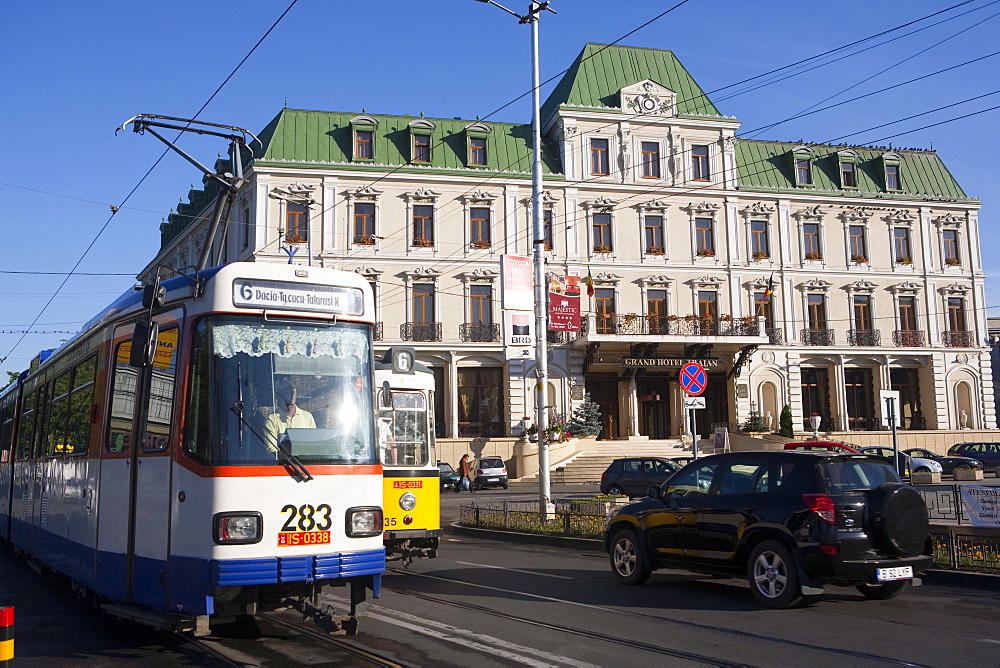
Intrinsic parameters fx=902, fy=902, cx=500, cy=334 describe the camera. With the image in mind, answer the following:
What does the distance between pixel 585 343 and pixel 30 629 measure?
3574 cm

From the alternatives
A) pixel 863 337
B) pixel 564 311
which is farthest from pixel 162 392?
pixel 863 337

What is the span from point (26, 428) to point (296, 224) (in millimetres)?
29199

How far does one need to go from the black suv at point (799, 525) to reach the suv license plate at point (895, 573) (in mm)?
11

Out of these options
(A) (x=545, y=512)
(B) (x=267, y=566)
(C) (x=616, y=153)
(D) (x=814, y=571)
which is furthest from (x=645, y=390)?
(B) (x=267, y=566)

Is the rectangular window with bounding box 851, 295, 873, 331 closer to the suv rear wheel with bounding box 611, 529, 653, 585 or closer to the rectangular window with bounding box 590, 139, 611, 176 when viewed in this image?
the rectangular window with bounding box 590, 139, 611, 176

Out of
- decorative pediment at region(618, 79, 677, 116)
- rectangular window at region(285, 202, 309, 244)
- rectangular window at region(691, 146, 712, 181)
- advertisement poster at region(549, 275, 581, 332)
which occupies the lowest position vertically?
advertisement poster at region(549, 275, 581, 332)

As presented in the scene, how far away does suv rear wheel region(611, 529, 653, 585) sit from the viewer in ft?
38.3

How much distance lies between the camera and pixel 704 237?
155 ft

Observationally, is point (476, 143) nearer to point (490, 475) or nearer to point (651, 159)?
point (651, 159)

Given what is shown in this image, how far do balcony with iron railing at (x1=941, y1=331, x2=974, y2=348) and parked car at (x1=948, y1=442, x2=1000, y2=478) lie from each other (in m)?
10.7

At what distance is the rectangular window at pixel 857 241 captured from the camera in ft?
160

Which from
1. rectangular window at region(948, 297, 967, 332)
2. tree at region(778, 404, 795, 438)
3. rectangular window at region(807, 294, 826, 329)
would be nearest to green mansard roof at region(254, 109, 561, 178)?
rectangular window at region(807, 294, 826, 329)

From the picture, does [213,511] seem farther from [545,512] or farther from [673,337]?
[673,337]

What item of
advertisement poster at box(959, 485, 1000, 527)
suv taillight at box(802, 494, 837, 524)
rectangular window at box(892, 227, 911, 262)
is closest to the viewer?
suv taillight at box(802, 494, 837, 524)
